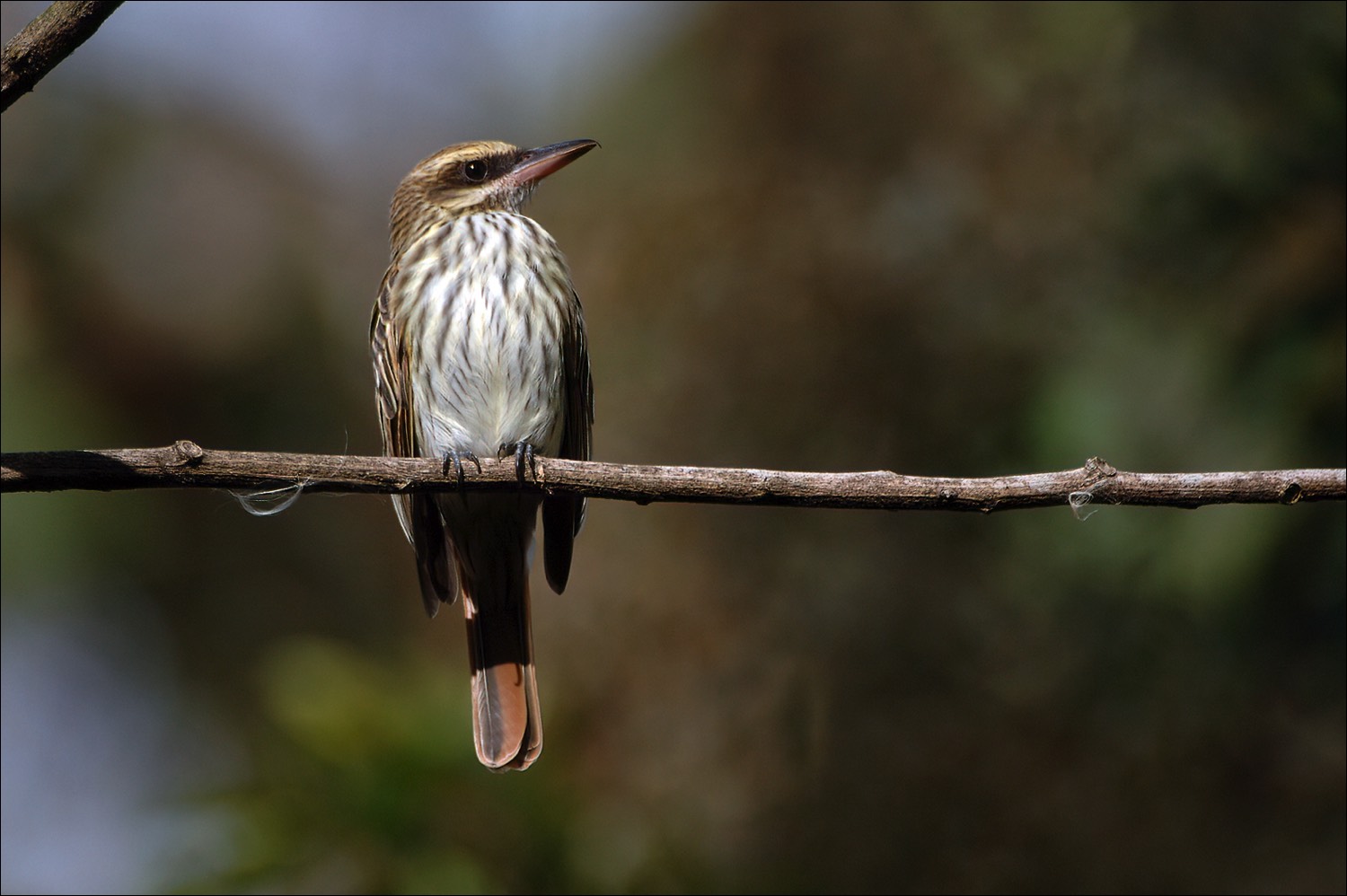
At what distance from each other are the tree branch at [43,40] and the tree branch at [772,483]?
26.4 inches

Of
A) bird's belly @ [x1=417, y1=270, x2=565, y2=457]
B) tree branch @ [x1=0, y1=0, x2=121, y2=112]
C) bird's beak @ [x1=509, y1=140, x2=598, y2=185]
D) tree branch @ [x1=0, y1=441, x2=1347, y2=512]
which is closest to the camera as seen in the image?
tree branch @ [x1=0, y1=0, x2=121, y2=112]

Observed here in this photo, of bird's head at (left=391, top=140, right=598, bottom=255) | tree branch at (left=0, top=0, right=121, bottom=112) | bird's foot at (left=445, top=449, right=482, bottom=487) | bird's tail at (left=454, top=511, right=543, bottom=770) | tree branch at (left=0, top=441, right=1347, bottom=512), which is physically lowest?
bird's tail at (left=454, top=511, right=543, bottom=770)

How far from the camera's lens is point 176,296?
330 inches

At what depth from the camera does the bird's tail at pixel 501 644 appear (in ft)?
12.9

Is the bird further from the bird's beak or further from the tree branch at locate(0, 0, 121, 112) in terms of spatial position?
the tree branch at locate(0, 0, 121, 112)

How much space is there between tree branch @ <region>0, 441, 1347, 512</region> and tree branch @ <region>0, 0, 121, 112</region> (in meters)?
0.67

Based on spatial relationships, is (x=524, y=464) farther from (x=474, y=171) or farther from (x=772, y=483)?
(x=474, y=171)

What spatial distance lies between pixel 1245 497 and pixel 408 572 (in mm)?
7116

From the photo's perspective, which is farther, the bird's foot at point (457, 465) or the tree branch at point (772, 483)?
the bird's foot at point (457, 465)

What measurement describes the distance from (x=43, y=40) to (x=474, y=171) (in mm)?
2551

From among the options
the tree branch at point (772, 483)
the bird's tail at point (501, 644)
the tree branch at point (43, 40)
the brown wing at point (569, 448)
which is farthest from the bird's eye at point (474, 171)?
the tree branch at point (43, 40)

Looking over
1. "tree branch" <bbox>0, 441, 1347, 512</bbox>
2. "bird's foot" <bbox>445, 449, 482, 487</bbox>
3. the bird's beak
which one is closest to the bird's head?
the bird's beak

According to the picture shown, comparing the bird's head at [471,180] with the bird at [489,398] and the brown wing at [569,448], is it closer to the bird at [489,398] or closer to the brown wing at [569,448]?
the bird at [489,398]

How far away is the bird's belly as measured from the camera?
153 inches
